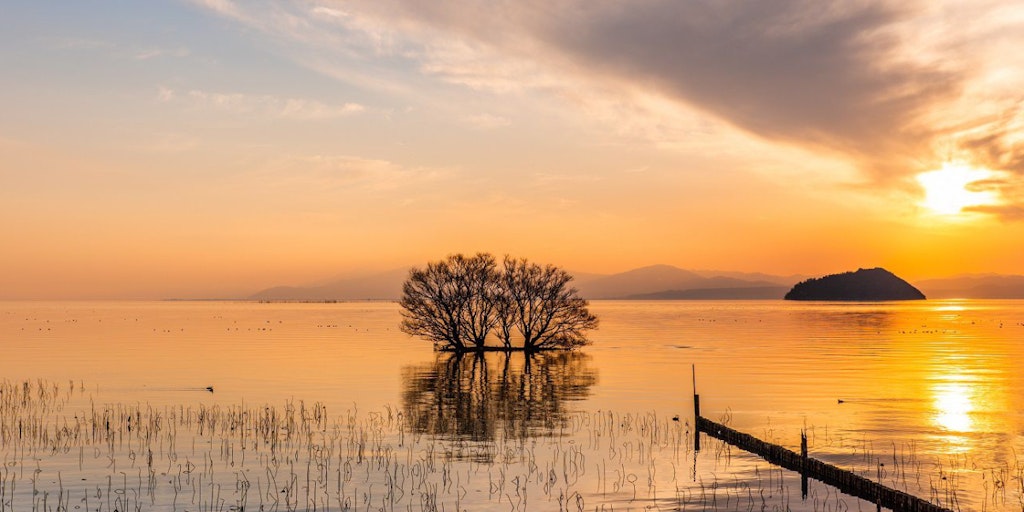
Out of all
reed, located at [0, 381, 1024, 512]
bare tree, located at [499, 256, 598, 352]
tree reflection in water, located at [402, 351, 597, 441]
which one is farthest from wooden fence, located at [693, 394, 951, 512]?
bare tree, located at [499, 256, 598, 352]

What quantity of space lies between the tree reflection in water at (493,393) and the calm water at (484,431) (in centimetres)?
31

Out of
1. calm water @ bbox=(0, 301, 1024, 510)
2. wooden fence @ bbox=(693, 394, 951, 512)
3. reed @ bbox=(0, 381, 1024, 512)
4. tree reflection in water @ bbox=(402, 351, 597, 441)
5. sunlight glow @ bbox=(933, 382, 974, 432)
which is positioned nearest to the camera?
wooden fence @ bbox=(693, 394, 951, 512)

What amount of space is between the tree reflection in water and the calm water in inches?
12.2

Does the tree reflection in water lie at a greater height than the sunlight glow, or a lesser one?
greater

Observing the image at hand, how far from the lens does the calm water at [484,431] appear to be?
32.3 meters

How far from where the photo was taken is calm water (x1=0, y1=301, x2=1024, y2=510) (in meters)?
32.3

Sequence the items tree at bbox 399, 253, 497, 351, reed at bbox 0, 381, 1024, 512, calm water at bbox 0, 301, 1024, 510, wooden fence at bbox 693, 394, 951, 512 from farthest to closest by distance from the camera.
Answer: tree at bbox 399, 253, 497, 351 < calm water at bbox 0, 301, 1024, 510 < reed at bbox 0, 381, 1024, 512 < wooden fence at bbox 693, 394, 951, 512

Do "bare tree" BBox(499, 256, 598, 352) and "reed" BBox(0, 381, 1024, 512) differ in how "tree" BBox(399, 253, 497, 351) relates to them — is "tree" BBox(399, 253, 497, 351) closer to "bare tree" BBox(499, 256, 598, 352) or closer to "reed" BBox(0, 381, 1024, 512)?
"bare tree" BBox(499, 256, 598, 352)

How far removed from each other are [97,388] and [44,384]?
17.7ft

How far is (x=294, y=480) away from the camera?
3438cm

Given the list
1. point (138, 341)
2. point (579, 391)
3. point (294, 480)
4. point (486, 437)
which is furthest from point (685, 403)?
point (138, 341)

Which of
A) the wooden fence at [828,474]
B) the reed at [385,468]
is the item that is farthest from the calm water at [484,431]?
the wooden fence at [828,474]

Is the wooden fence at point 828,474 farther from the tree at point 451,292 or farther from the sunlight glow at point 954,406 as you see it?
the tree at point 451,292

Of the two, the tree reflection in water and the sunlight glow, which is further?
the sunlight glow
